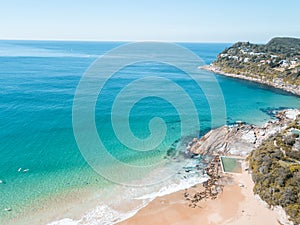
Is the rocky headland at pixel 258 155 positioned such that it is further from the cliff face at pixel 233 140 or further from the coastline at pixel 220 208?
the coastline at pixel 220 208

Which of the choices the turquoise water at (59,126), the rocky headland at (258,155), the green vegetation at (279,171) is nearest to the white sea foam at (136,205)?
the rocky headland at (258,155)

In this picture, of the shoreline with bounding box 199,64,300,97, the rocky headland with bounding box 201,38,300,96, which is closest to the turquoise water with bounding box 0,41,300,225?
the shoreline with bounding box 199,64,300,97

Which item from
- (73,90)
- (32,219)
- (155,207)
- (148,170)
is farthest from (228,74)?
(32,219)

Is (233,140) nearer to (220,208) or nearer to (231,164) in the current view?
(231,164)

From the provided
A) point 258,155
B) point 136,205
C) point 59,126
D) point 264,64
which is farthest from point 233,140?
point 264,64

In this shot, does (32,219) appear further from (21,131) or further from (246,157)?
Result: (246,157)

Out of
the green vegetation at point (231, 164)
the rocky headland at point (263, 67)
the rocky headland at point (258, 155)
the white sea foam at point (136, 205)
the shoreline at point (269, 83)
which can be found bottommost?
the white sea foam at point (136, 205)
